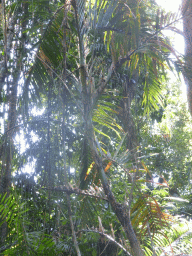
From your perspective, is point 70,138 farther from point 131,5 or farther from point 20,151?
point 131,5

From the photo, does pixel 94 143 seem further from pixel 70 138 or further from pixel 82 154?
pixel 70 138

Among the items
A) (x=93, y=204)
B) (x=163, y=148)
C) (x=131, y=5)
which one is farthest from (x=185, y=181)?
(x=131, y=5)

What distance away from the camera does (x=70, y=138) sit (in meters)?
1.73

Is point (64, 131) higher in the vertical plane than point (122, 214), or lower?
higher

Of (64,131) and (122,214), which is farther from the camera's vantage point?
(64,131)

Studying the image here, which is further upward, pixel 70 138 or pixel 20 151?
pixel 70 138

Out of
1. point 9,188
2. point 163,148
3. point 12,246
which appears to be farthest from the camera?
point 163,148

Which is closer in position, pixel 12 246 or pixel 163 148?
pixel 12 246

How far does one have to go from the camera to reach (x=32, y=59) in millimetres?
1579

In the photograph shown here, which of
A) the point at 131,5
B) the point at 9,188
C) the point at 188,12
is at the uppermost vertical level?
the point at 131,5

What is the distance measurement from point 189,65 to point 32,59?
102 centimetres

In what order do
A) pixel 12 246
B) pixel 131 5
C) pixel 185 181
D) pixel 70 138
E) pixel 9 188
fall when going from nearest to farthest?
pixel 12 246 < pixel 9 188 < pixel 131 5 < pixel 70 138 < pixel 185 181

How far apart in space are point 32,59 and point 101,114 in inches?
24.4

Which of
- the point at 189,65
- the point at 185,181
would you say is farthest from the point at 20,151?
the point at 185,181
